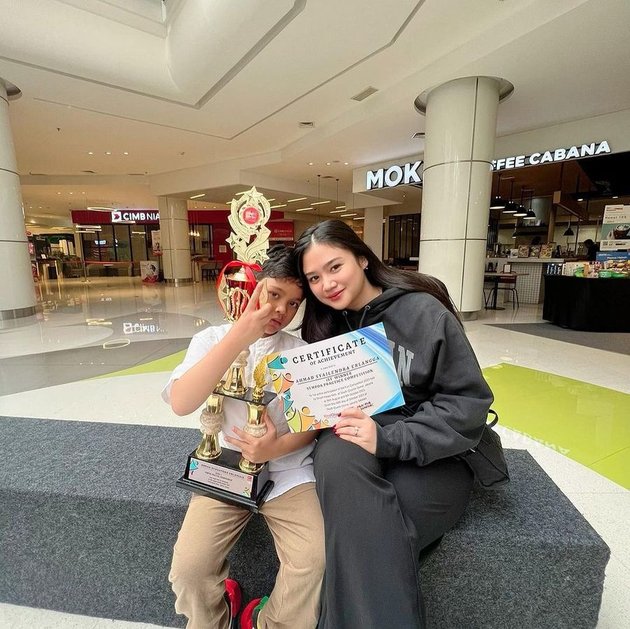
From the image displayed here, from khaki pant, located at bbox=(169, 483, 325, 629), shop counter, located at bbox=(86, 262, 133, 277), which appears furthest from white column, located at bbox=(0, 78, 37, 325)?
shop counter, located at bbox=(86, 262, 133, 277)

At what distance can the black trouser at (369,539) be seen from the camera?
74 cm

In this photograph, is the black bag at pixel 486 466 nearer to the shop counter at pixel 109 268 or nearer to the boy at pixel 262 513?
the boy at pixel 262 513

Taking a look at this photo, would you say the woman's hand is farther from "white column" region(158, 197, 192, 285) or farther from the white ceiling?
"white column" region(158, 197, 192, 285)

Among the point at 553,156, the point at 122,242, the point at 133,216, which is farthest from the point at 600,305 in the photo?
the point at 122,242

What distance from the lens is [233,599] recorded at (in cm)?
104

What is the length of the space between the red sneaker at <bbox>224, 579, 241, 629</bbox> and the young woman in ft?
1.11

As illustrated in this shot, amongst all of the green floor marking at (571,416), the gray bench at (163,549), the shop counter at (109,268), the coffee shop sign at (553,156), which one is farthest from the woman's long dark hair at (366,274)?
the shop counter at (109,268)

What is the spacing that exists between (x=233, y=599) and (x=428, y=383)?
2.72 feet

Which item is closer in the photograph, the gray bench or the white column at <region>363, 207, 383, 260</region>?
the gray bench

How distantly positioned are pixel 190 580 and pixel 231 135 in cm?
856

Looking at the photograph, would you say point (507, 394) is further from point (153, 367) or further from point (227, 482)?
point (153, 367)

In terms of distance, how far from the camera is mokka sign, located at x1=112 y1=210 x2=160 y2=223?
19.3 m

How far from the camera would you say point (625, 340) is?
4484mm

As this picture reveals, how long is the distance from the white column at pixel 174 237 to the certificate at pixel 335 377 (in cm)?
1304
